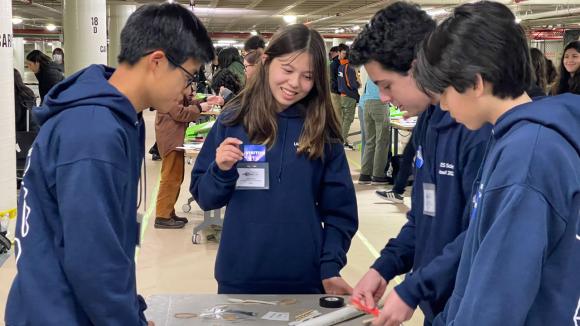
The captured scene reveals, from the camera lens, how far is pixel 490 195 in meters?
1.12

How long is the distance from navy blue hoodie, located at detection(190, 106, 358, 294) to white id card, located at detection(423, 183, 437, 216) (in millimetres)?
476

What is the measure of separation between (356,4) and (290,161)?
56.6 feet

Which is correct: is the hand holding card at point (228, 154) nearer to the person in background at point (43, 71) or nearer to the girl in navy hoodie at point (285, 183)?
the girl in navy hoodie at point (285, 183)

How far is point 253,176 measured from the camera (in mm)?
2209

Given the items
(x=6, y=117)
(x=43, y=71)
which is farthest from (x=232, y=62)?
(x=43, y=71)

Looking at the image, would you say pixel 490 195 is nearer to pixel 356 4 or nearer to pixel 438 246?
pixel 438 246

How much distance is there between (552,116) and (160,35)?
84cm

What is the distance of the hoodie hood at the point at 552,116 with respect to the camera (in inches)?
43.8

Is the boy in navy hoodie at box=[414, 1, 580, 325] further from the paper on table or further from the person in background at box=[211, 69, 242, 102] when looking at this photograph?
the person in background at box=[211, 69, 242, 102]

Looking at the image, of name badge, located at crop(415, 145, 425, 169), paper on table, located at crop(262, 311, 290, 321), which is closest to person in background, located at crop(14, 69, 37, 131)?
paper on table, located at crop(262, 311, 290, 321)

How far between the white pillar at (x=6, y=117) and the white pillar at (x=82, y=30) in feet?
14.8

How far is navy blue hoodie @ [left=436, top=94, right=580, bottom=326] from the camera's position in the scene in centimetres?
107

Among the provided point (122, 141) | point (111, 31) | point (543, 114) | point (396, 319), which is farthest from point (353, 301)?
point (111, 31)

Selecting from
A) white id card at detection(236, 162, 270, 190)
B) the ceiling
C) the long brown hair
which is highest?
the ceiling
